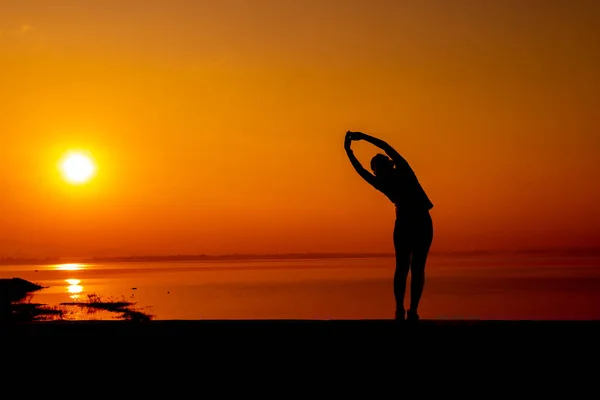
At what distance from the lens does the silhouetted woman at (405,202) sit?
8672 millimetres

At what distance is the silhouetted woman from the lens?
8.67 metres

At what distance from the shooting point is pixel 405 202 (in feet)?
28.6
